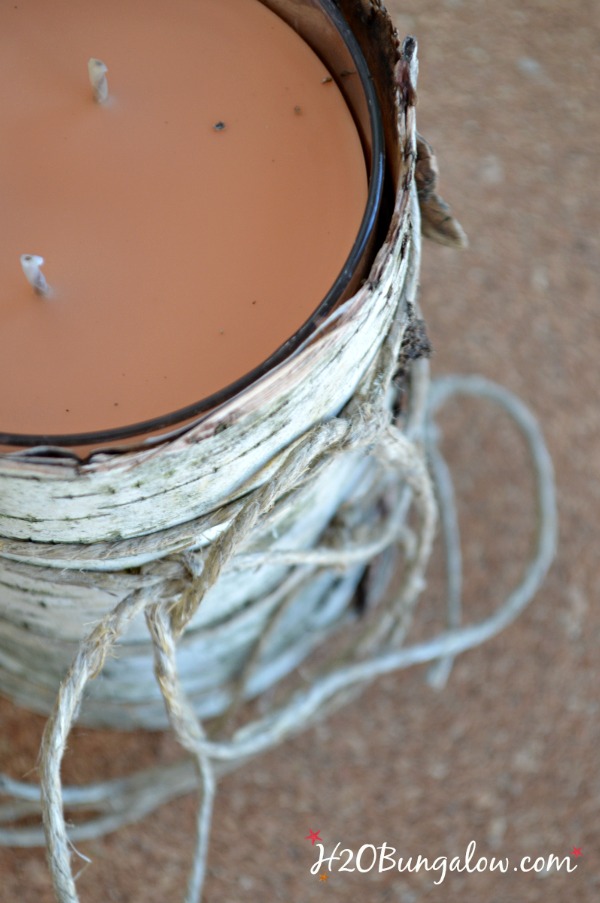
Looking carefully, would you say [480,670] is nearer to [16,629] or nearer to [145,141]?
[16,629]

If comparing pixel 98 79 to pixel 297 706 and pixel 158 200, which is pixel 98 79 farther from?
pixel 297 706

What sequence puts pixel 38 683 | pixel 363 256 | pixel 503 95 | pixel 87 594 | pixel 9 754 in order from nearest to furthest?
1. pixel 363 256
2. pixel 87 594
3. pixel 38 683
4. pixel 9 754
5. pixel 503 95

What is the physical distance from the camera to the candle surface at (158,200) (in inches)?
15.5

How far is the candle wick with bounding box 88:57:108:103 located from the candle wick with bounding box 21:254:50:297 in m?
0.09

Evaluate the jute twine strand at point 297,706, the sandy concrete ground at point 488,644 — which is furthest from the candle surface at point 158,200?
the sandy concrete ground at point 488,644

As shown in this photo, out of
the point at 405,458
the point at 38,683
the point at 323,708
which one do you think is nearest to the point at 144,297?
the point at 405,458

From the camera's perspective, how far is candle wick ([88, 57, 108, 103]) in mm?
423

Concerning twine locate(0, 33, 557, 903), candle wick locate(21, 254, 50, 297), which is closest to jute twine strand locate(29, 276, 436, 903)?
twine locate(0, 33, 557, 903)

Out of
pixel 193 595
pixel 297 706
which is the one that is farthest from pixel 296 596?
pixel 193 595

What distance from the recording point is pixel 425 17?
1004mm

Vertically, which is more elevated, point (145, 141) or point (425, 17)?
point (425, 17)

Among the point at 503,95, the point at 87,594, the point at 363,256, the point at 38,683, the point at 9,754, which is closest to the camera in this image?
the point at 363,256

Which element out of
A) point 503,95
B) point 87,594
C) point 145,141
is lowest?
point 87,594

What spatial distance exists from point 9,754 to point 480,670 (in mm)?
387
